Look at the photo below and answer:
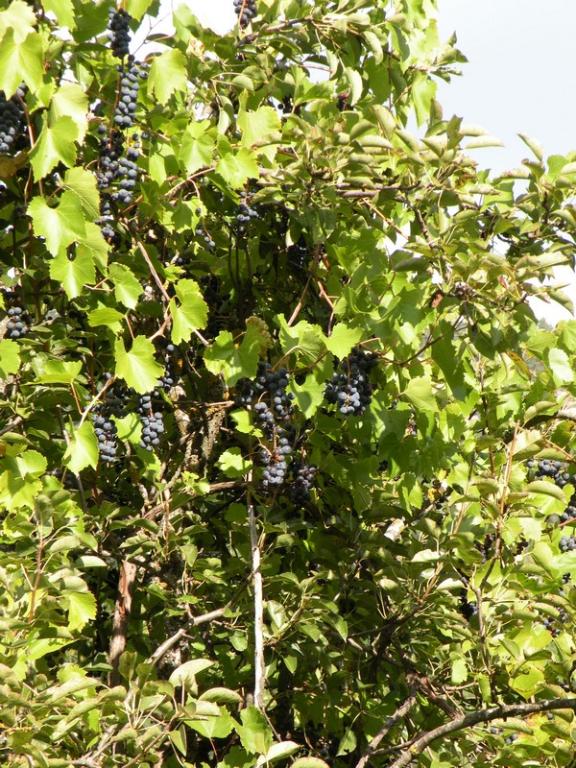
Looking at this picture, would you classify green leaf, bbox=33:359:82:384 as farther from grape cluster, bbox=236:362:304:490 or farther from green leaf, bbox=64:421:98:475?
grape cluster, bbox=236:362:304:490

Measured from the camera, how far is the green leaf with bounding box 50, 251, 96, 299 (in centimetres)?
247

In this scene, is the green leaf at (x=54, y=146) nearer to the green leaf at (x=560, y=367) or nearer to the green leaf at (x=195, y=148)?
the green leaf at (x=195, y=148)

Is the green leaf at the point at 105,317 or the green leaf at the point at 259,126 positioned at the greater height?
the green leaf at the point at 259,126

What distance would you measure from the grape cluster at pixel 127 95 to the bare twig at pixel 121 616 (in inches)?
52.1

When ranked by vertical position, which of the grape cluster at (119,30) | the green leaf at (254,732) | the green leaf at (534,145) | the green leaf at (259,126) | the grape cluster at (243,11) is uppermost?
the grape cluster at (243,11)

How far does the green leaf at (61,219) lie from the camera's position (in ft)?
7.94

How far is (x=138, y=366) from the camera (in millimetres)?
2641

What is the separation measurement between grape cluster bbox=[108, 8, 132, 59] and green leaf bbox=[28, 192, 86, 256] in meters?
0.44

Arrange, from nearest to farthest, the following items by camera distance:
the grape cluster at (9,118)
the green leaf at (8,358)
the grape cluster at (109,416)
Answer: the grape cluster at (9,118) → the green leaf at (8,358) → the grape cluster at (109,416)

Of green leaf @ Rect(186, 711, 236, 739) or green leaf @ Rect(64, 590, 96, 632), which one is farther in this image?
green leaf @ Rect(64, 590, 96, 632)

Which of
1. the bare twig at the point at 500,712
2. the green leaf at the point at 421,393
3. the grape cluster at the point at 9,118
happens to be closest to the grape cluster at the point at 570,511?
the green leaf at the point at 421,393

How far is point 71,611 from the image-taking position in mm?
2611

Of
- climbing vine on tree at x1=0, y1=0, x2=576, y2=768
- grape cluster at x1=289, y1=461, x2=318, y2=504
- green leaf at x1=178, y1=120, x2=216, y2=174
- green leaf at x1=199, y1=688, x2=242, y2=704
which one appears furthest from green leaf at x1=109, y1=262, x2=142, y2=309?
green leaf at x1=199, y1=688, x2=242, y2=704

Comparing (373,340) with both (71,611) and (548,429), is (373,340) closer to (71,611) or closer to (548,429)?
(548,429)
